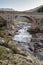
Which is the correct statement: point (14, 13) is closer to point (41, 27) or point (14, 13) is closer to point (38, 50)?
point (41, 27)

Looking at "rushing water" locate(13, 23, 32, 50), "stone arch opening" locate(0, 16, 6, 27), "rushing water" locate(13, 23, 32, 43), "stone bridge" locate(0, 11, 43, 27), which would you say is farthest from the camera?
"stone arch opening" locate(0, 16, 6, 27)

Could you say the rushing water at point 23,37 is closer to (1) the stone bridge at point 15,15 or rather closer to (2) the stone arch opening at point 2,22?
(1) the stone bridge at point 15,15

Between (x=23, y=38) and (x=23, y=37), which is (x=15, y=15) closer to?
(x=23, y=37)

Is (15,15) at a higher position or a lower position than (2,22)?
higher

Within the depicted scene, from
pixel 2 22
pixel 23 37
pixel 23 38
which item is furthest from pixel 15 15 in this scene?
pixel 23 38

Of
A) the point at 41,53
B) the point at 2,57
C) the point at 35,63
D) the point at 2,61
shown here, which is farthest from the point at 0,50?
the point at 41,53

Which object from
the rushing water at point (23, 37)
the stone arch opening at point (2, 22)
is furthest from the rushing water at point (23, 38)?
the stone arch opening at point (2, 22)

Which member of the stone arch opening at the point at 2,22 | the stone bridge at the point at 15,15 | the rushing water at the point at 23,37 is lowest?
the rushing water at the point at 23,37

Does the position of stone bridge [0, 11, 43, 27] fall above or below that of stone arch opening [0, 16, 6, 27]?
above

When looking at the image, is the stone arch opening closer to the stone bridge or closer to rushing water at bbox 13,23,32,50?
the stone bridge

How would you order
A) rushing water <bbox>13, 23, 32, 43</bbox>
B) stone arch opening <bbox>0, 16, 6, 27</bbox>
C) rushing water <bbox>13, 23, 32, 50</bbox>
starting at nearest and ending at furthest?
1. rushing water <bbox>13, 23, 32, 50</bbox>
2. rushing water <bbox>13, 23, 32, 43</bbox>
3. stone arch opening <bbox>0, 16, 6, 27</bbox>

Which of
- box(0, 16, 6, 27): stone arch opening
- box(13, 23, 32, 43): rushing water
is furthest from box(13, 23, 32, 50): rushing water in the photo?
box(0, 16, 6, 27): stone arch opening

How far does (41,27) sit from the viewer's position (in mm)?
72375

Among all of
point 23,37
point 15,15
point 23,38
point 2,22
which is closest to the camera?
point 23,38
